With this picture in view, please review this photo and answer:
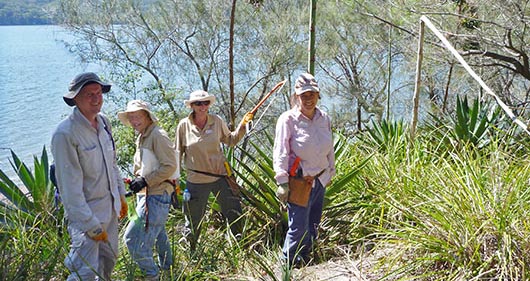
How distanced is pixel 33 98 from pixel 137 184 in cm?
2645

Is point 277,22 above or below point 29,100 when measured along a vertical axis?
above

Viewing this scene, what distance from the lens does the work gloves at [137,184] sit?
4155 mm

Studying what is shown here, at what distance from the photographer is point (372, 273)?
156 inches

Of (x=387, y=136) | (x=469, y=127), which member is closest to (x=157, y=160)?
(x=387, y=136)

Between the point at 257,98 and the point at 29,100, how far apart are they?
13.1 m

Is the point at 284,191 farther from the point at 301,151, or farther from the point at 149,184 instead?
the point at 149,184

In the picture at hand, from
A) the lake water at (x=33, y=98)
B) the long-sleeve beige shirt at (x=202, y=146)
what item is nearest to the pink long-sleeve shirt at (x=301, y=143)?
the long-sleeve beige shirt at (x=202, y=146)

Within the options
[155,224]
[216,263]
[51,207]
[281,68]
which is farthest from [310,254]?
[281,68]

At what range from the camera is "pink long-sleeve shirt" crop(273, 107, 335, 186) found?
438 centimetres

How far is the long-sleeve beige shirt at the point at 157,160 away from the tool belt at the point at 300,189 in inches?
34.6

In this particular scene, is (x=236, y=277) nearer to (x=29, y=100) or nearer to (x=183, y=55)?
(x=183, y=55)

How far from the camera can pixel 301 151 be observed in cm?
440

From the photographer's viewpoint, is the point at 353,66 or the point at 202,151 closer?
the point at 202,151

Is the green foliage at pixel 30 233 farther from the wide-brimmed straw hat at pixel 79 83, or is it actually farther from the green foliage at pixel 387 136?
the green foliage at pixel 387 136
